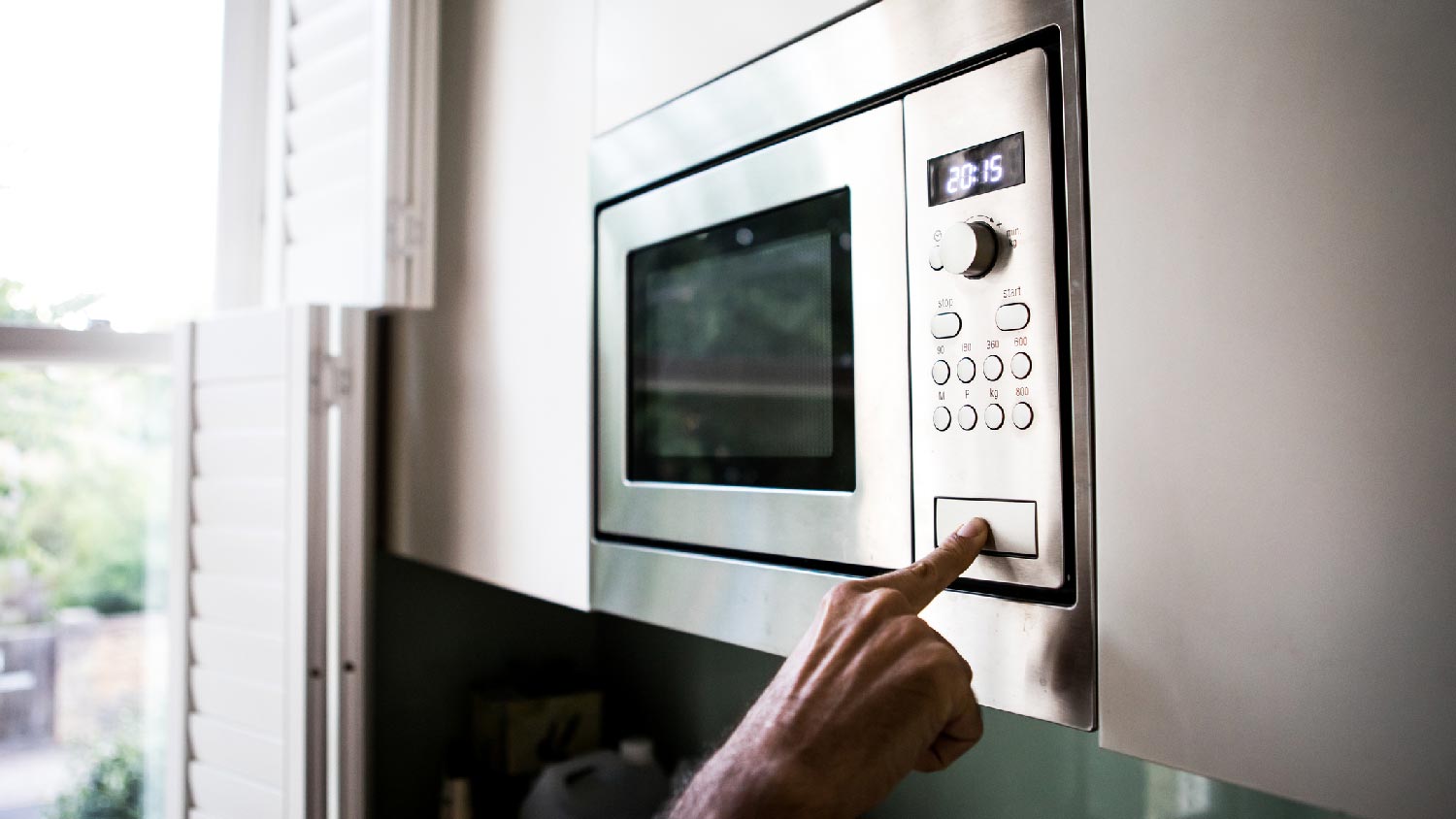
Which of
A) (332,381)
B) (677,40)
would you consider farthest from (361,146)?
(677,40)

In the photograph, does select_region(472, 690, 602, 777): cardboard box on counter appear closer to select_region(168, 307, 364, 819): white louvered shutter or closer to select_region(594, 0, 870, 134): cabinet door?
select_region(168, 307, 364, 819): white louvered shutter

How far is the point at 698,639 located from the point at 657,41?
1037 mm

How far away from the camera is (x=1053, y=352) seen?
1.79ft

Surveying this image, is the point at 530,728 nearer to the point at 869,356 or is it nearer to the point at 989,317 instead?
the point at 869,356

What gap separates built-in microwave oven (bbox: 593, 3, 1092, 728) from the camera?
553 millimetres

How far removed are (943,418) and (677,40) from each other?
0.50m

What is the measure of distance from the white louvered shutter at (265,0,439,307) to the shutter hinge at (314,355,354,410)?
0.29ft

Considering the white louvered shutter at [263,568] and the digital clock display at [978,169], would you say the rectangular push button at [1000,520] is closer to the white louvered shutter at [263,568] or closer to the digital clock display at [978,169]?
the digital clock display at [978,169]

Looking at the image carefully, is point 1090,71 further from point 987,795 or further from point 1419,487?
point 987,795

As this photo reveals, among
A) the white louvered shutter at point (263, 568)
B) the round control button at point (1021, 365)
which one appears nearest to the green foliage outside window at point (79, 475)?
the white louvered shutter at point (263, 568)

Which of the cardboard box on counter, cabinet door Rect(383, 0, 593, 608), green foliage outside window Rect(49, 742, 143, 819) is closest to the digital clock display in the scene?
cabinet door Rect(383, 0, 593, 608)

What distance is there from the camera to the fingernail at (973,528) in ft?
1.91

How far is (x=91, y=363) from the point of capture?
4.91ft

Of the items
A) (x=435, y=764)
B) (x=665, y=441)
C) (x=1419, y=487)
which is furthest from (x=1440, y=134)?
(x=435, y=764)
